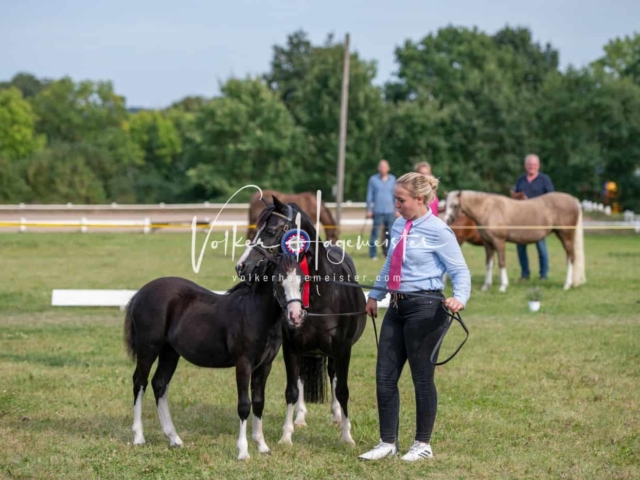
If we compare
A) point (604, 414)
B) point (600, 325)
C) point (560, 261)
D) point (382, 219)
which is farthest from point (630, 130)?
point (604, 414)

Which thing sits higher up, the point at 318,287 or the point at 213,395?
the point at 318,287

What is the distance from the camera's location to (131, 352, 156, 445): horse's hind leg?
6617 mm

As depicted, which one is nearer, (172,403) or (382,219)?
(172,403)

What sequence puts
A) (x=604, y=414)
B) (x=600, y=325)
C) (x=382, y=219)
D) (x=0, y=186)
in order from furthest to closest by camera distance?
1. (x=0, y=186)
2. (x=382, y=219)
3. (x=600, y=325)
4. (x=604, y=414)

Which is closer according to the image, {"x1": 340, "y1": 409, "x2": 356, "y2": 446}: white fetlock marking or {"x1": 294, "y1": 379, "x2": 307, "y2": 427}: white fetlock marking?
{"x1": 340, "y1": 409, "x2": 356, "y2": 446}: white fetlock marking

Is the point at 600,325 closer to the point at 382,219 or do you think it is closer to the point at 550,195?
the point at 550,195

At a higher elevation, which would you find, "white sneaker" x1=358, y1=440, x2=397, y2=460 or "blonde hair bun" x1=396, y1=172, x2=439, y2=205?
"blonde hair bun" x1=396, y1=172, x2=439, y2=205

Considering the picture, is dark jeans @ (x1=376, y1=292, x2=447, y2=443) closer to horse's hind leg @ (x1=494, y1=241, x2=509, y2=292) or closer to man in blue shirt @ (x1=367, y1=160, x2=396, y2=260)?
horse's hind leg @ (x1=494, y1=241, x2=509, y2=292)

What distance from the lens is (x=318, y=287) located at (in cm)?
682

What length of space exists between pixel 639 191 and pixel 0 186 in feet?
118

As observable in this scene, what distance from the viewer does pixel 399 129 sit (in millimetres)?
46844

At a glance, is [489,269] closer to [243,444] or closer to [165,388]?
[165,388]

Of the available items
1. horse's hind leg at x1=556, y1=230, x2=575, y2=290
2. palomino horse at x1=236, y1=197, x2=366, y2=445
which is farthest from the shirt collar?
horse's hind leg at x1=556, y1=230, x2=575, y2=290

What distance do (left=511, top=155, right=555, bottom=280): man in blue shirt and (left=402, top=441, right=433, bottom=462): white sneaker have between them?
37.4ft
